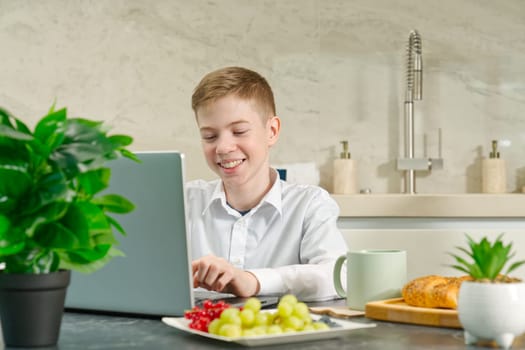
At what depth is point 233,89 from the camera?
2.02 m

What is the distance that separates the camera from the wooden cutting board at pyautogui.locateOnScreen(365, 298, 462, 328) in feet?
4.07

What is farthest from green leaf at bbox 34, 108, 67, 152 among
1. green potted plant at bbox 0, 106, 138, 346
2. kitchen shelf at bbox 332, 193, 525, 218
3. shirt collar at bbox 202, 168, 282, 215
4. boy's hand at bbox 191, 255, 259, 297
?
kitchen shelf at bbox 332, 193, 525, 218

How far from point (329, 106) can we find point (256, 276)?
5.62ft

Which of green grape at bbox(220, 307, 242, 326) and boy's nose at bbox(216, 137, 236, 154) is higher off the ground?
boy's nose at bbox(216, 137, 236, 154)

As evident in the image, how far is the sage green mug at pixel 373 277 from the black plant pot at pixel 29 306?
21.2 inches

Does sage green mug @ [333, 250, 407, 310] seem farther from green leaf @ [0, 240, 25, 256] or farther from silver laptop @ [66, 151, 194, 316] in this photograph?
green leaf @ [0, 240, 25, 256]

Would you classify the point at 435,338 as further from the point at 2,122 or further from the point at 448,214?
the point at 448,214

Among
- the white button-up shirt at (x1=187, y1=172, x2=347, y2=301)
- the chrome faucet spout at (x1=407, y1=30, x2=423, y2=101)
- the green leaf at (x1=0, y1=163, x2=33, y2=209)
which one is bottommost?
the white button-up shirt at (x1=187, y1=172, x2=347, y2=301)

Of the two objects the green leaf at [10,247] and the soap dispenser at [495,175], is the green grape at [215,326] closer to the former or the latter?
the green leaf at [10,247]

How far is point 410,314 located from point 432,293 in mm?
56

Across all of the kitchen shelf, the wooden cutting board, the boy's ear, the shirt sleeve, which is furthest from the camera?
the kitchen shelf

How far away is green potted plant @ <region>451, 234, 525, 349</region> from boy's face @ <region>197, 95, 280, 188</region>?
955 millimetres

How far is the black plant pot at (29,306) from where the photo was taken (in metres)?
1.08

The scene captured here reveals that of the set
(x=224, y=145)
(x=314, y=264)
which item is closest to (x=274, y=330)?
(x=314, y=264)
